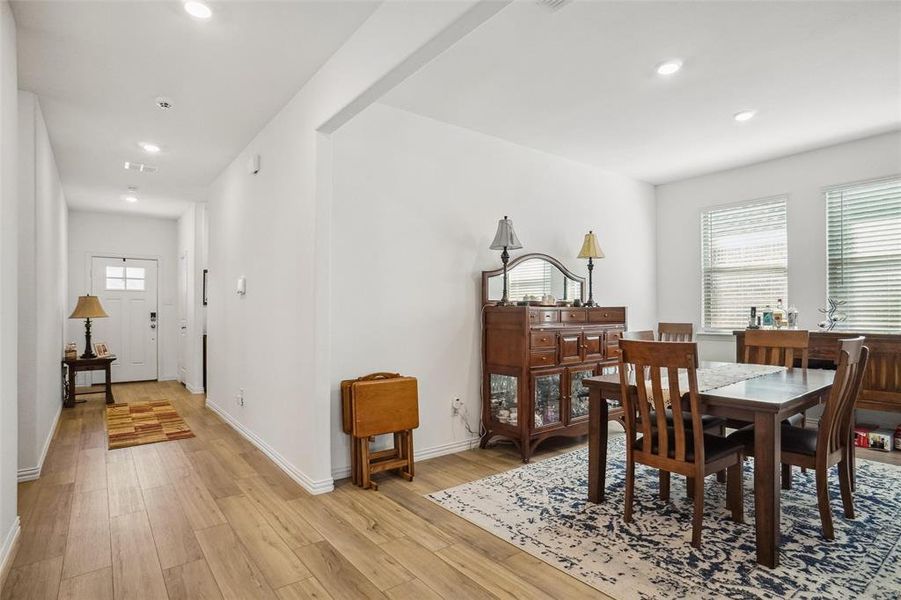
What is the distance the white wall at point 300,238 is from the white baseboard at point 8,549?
4.63ft

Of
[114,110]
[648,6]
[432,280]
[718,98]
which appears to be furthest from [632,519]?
[114,110]

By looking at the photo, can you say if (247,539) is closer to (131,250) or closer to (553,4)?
(553,4)

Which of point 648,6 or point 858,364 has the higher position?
point 648,6

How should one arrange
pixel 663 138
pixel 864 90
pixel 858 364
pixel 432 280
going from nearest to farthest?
pixel 858 364
pixel 864 90
pixel 432 280
pixel 663 138

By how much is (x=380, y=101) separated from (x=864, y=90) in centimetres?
345

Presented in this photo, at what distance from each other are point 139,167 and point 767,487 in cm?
A: 589

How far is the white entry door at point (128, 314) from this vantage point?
746 centimetres

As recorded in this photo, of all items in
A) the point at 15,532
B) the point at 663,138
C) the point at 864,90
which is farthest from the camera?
the point at 663,138

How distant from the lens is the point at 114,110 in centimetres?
368

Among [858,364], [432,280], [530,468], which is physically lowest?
[530,468]

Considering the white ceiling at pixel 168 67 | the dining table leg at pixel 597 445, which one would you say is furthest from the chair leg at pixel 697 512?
the white ceiling at pixel 168 67

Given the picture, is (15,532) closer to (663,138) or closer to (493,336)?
(493,336)

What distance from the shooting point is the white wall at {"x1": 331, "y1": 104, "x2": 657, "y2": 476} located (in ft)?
11.3

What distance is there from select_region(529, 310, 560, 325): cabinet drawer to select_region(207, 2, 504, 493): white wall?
5.08 feet
